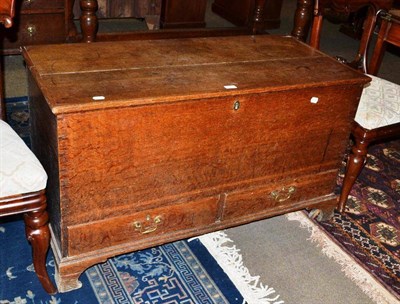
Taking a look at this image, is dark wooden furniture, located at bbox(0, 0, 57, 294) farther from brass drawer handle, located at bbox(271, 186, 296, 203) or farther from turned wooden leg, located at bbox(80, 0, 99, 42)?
turned wooden leg, located at bbox(80, 0, 99, 42)

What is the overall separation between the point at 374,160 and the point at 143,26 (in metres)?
2.59

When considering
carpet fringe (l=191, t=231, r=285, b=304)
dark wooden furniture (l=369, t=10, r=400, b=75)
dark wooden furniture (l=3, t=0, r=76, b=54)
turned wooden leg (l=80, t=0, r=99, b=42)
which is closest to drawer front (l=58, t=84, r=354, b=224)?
carpet fringe (l=191, t=231, r=285, b=304)

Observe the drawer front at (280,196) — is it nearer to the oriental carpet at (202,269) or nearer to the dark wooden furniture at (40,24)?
the oriental carpet at (202,269)

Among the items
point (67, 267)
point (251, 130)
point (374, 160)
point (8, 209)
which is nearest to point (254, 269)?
point (251, 130)

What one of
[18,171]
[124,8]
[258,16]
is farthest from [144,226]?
[124,8]

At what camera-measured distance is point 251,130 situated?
1868mm

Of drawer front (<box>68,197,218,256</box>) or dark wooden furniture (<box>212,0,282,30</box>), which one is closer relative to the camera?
drawer front (<box>68,197,218,256</box>)

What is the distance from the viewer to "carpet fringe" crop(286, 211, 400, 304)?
1.98m

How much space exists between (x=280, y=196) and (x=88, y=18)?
1601mm

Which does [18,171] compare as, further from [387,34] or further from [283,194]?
[387,34]

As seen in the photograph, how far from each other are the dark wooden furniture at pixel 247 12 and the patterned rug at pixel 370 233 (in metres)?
2.51

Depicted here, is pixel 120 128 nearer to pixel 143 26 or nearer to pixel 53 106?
pixel 53 106

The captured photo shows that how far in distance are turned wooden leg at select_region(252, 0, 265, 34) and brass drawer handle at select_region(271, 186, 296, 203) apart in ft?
7.71

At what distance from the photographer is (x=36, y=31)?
11.6 ft
